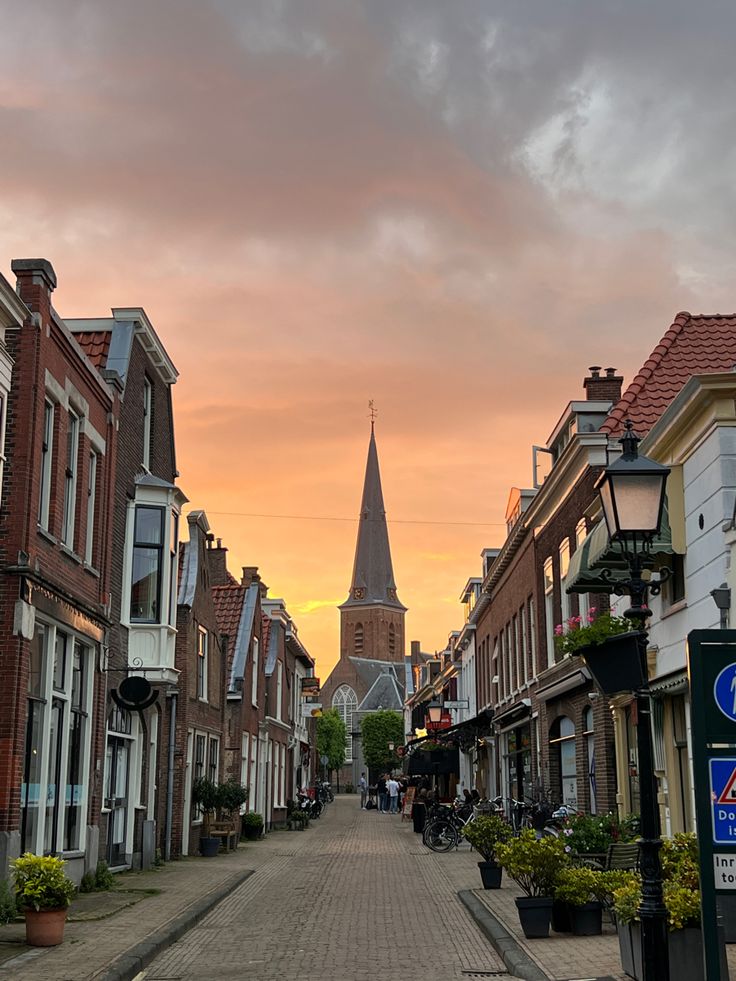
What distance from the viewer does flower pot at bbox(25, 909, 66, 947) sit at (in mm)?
11828

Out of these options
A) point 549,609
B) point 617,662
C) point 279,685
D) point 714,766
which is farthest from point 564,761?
point 279,685

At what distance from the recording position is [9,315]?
1511 centimetres

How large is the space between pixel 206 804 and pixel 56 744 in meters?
12.3

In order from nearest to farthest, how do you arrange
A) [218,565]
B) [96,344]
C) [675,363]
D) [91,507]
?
[91,507]
[675,363]
[96,344]
[218,565]

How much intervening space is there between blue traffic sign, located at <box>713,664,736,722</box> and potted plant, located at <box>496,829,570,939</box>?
16.4 feet

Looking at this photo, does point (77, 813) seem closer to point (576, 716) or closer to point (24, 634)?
point (24, 634)

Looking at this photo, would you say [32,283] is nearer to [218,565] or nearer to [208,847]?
[208,847]

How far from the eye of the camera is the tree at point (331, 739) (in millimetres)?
109438

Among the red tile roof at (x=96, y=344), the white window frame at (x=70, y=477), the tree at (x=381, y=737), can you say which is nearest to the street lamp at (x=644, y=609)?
the white window frame at (x=70, y=477)

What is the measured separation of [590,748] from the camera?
22797mm

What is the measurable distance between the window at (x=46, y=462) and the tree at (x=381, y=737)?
3980 inches

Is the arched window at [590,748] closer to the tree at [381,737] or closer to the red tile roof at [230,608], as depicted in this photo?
the red tile roof at [230,608]

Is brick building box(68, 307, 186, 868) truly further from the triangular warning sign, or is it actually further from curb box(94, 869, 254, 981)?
the triangular warning sign

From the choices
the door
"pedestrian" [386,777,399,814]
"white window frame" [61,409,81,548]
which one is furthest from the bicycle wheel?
"pedestrian" [386,777,399,814]
